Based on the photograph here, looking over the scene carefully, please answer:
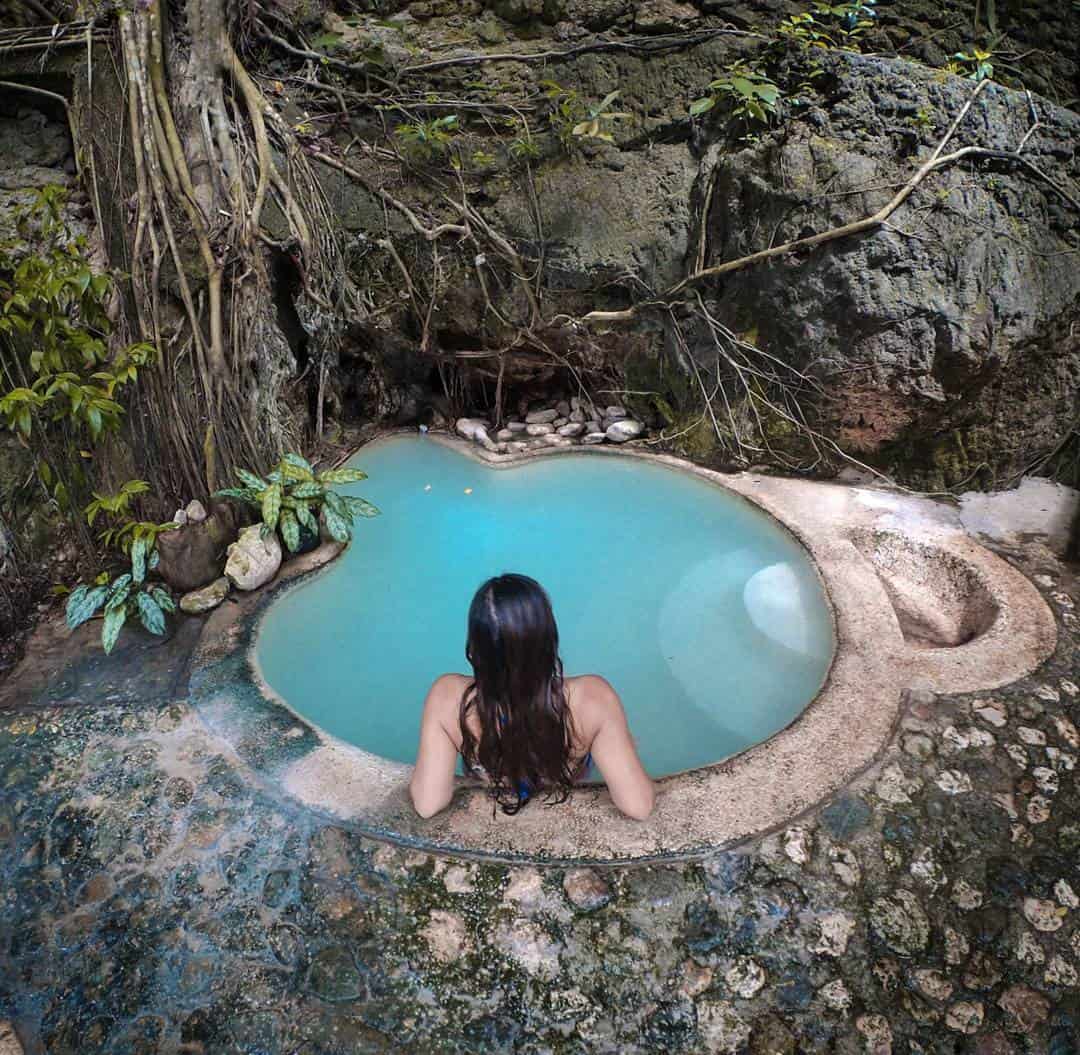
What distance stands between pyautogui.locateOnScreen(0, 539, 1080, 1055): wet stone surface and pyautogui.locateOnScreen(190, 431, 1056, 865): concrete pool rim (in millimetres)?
57

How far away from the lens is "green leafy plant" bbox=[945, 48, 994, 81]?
360 cm

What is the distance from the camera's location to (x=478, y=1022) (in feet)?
5.25

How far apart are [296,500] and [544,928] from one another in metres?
2.19

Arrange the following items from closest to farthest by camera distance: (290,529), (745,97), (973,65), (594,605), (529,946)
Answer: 1. (529,946)
2. (594,605)
3. (290,529)
4. (745,97)
5. (973,65)

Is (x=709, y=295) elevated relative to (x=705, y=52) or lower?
lower

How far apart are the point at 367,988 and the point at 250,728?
977 millimetres

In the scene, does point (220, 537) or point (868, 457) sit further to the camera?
point (868, 457)

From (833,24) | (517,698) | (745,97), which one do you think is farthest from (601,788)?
(833,24)

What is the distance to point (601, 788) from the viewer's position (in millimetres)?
2100

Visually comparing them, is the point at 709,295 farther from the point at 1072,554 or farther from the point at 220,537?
the point at 220,537

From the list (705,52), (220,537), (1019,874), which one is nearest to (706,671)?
(1019,874)

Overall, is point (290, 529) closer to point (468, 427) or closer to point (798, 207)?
point (468, 427)

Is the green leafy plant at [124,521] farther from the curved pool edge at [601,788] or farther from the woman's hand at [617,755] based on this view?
the woman's hand at [617,755]

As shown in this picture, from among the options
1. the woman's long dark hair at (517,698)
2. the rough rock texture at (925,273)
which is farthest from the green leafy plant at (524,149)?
the woman's long dark hair at (517,698)
